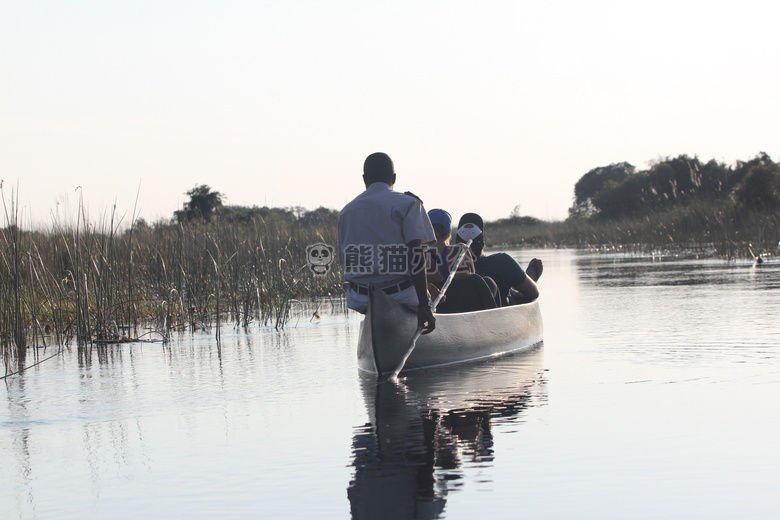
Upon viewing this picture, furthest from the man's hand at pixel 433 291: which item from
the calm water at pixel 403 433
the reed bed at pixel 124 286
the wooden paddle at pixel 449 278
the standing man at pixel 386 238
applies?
the reed bed at pixel 124 286

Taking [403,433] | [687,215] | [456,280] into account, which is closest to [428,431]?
[403,433]

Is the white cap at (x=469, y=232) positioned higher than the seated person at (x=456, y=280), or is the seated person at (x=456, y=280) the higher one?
the white cap at (x=469, y=232)

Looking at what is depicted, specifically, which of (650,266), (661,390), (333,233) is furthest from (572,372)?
(650,266)

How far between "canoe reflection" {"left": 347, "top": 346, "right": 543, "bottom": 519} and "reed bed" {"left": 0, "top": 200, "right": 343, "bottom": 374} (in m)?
4.23

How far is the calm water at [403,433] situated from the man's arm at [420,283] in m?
0.49

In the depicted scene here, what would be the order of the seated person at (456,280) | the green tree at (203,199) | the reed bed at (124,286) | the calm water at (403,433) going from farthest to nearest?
the green tree at (203,199) < the reed bed at (124,286) < the seated person at (456,280) < the calm water at (403,433)

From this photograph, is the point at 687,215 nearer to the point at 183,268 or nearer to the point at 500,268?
the point at 183,268

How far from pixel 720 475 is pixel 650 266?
21659mm

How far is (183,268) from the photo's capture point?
1353 cm

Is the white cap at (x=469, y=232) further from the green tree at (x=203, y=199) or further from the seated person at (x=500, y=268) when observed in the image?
the green tree at (x=203, y=199)

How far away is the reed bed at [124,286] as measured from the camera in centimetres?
1107

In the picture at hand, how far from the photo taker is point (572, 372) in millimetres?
8602

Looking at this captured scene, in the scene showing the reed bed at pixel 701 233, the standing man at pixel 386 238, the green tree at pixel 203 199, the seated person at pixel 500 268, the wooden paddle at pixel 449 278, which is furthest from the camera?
the green tree at pixel 203 199

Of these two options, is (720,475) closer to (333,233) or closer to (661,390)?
(661,390)
